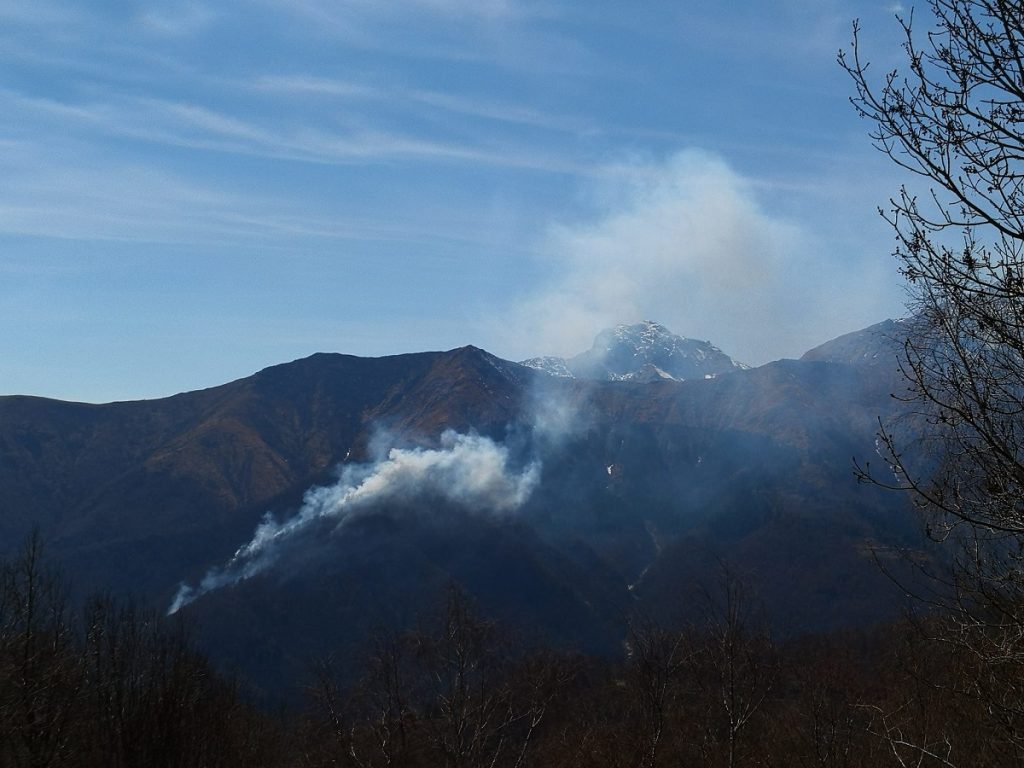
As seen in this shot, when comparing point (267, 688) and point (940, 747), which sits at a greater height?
point (940, 747)

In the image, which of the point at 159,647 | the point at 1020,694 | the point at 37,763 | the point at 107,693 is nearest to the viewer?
the point at 1020,694

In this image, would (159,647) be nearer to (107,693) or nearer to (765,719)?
(107,693)

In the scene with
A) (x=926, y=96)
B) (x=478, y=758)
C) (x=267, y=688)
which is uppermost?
(x=926, y=96)

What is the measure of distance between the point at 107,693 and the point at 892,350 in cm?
3258

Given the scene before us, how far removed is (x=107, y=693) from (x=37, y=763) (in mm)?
6510

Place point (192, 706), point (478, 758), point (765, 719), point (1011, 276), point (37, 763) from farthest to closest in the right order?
point (765, 719) → point (192, 706) → point (478, 758) → point (37, 763) → point (1011, 276)

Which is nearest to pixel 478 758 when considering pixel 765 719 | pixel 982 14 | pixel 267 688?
pixel 982 14

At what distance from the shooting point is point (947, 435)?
30.4 feet

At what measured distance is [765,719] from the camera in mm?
57625

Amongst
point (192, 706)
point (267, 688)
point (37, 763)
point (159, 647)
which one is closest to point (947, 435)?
point (37, 763)

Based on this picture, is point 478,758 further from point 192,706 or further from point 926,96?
point 926,96

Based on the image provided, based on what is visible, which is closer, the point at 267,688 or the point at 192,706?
the point at 192,706

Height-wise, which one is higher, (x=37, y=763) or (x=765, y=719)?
(x=37, y=763)

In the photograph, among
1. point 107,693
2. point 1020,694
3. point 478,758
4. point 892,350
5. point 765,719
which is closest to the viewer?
point 892,350
